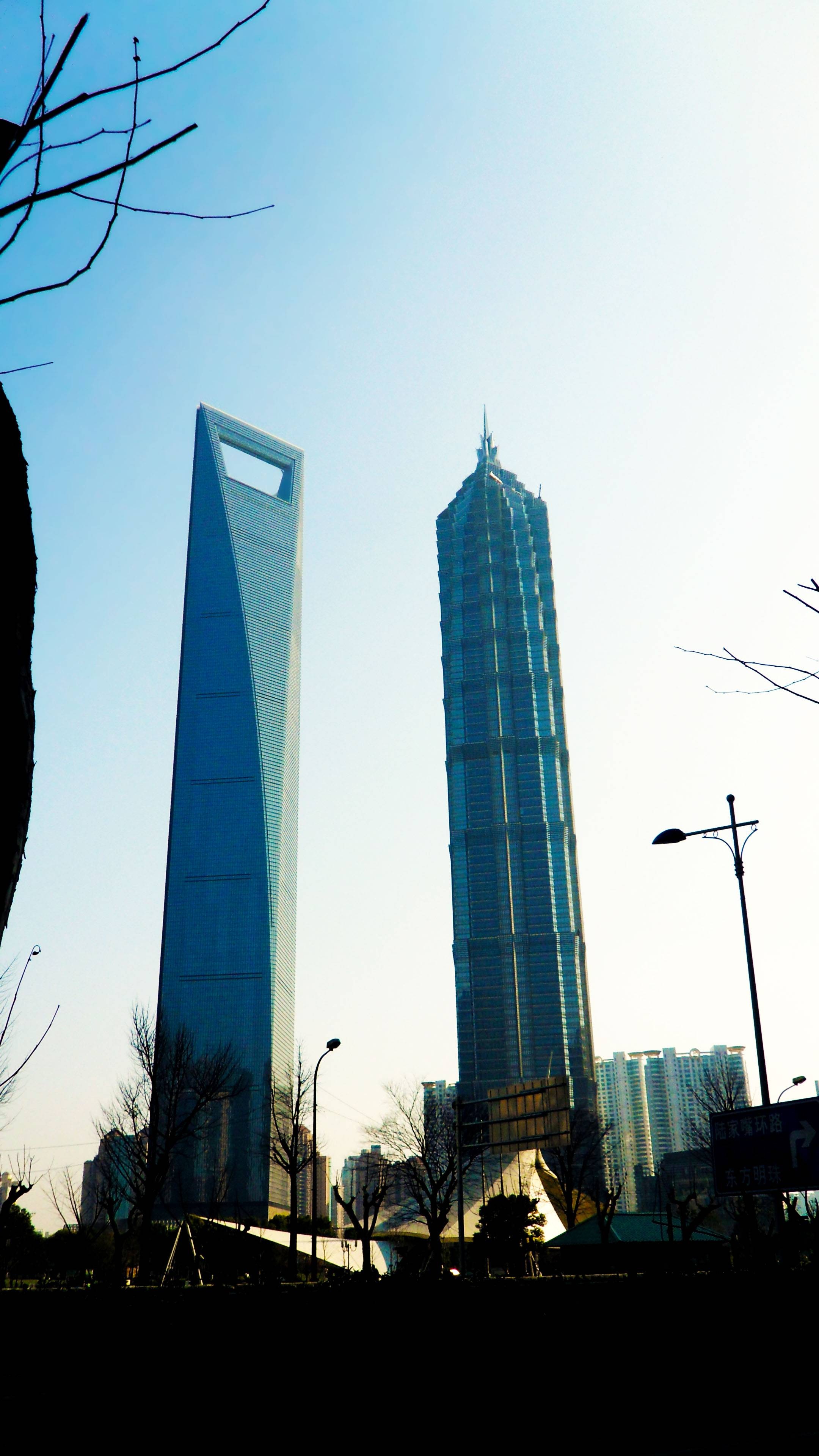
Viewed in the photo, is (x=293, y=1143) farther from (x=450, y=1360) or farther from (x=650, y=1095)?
(x=650, y=1095)

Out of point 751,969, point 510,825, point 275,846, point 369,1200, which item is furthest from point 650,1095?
point 751,969

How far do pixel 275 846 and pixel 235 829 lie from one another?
21.4 feet

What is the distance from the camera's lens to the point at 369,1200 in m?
34.4

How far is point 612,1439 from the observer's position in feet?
28.8

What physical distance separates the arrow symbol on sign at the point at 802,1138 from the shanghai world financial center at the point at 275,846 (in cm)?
13433

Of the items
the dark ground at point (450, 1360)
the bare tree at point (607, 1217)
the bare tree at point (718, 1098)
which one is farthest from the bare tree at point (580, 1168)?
the dark ground at point (450, 1360)

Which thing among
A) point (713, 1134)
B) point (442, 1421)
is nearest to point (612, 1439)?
point (442, 1421)

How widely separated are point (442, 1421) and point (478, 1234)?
43.8 m

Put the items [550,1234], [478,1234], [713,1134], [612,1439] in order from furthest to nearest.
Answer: [550,1234]
[478,1234]
[713,1134]
[612,1439]

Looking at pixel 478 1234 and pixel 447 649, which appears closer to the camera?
pixel 478 1234

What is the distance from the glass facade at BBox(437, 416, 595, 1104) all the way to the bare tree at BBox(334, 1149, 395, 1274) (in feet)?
137

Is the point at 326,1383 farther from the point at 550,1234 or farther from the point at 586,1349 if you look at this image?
the point at 550,1234

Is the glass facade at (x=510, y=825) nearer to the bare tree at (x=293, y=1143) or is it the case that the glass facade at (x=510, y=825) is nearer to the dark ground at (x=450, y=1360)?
the bare tree at (x=293, y=1143)

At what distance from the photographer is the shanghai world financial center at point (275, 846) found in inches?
Result: 6058
